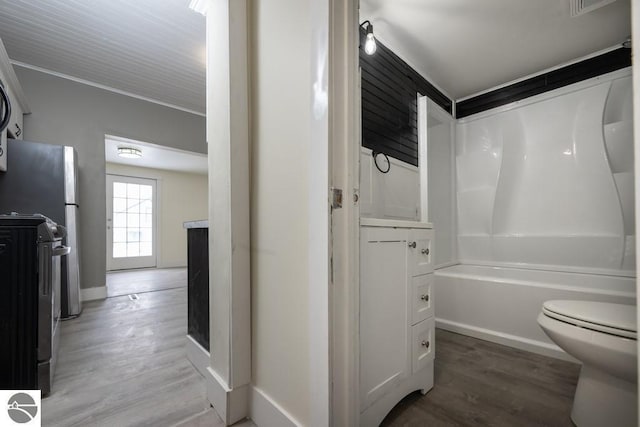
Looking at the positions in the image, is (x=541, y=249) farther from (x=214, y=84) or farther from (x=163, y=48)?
(x=163, y=48)

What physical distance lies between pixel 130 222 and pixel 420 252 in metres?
6.07

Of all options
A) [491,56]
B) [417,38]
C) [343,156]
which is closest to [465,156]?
[491,56]

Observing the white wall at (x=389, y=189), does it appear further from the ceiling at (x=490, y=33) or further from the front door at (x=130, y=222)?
the front door at (x=130, y=222)

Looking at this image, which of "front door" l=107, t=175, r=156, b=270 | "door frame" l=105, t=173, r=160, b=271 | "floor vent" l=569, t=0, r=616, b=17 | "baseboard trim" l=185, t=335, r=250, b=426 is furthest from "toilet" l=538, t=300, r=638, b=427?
"front door" l=107, t=175, r=156, b=270

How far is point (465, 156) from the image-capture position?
309 centimetres

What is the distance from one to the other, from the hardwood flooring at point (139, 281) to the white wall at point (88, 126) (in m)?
0.53

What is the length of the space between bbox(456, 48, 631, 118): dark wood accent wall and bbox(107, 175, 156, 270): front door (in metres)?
5.98

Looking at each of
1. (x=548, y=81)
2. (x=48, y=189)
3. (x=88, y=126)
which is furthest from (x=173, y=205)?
(x=548, y=81)

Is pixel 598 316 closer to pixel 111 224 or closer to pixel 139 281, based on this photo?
pixel 139 281

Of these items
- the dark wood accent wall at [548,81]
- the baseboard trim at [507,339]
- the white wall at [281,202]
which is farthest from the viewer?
the dark wood accent wall at [548,81]

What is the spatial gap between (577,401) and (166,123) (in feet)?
14.9

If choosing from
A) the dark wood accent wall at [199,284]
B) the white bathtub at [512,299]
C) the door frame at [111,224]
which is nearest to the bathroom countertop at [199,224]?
the dark wood accent wall at [199,284]

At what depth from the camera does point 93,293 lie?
3.06 m

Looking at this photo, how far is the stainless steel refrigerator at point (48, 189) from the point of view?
2.30 metres
